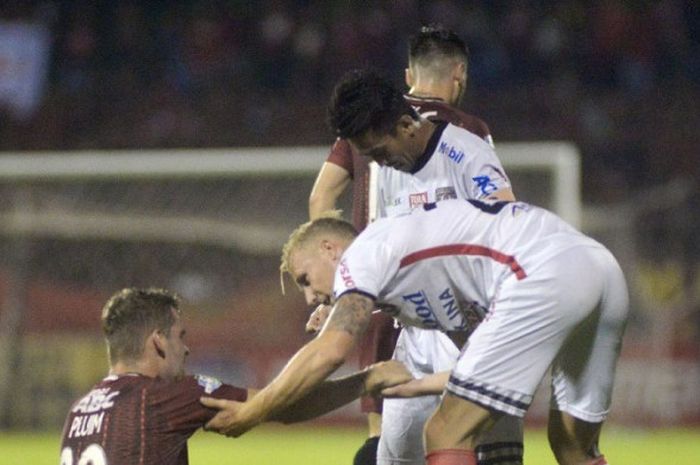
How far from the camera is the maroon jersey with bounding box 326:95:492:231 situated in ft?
18.0

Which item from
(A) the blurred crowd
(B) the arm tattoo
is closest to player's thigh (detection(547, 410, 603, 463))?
(B) the arm tattoo

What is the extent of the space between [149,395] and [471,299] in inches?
40.0

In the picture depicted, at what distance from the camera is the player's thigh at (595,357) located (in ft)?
14.9

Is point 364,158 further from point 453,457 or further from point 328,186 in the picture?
point 453,457

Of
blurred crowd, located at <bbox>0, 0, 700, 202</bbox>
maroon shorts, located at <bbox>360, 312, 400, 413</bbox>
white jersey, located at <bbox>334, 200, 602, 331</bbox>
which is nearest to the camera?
white jersey, located at <bbox>334, 200, 602, 331</bbox>

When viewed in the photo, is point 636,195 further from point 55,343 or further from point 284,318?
point 55,343

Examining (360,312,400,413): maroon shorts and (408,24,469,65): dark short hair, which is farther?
(408,24,469,65): dark short hair

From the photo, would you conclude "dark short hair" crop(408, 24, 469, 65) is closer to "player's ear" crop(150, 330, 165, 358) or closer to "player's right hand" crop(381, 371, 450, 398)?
"player's right hand" crop(381, 371, 450, 398)

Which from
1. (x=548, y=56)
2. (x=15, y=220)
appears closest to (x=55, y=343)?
(x=15, y=220)

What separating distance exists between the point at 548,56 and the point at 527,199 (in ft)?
17.1

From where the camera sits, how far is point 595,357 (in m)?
4.65

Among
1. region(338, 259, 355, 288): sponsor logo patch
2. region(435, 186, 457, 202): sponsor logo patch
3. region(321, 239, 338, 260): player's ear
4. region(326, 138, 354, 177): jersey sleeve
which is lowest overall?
region(338, 259, 355, 288): sponsor logo patch

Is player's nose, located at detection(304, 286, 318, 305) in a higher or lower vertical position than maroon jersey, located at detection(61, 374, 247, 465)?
higher

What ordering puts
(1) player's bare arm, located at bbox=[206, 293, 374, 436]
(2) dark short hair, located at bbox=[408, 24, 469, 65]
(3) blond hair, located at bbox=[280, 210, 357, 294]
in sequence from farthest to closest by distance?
(2) dark short hair, located at bbox=[408, 24, 469, 65] → (3) blond hair, located at bbox=[280, 210, 357, 294] → (1) player's bare arm, located at bbox=[206, 293, 374, 436]
